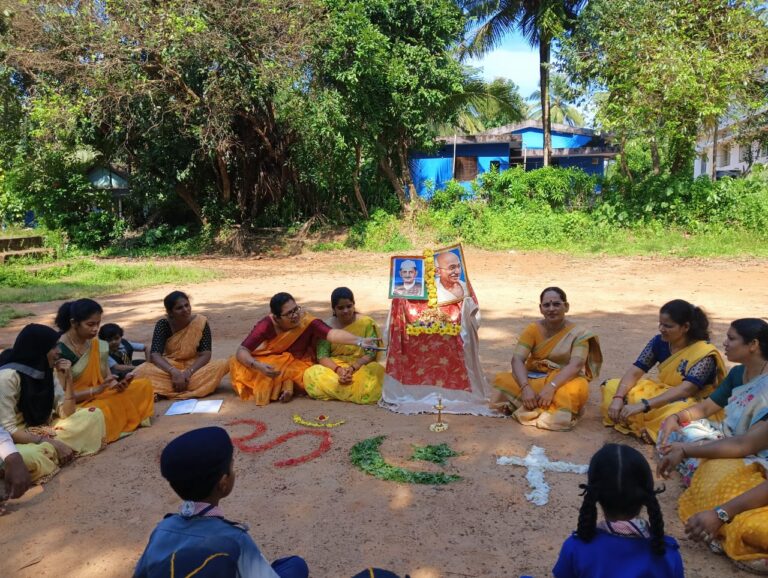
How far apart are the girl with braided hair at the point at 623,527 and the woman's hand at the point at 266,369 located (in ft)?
12.7

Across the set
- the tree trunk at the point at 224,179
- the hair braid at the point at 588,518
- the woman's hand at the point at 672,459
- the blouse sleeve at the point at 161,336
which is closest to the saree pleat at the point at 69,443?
the blouse sleeve at the point at 161,336

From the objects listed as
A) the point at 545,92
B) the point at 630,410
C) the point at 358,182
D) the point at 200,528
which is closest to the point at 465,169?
the point at 545,92

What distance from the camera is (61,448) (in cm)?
434

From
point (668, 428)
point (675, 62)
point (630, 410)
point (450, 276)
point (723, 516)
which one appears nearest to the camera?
point (723, 516)

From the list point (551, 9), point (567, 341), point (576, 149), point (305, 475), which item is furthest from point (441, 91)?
point (305, 475)

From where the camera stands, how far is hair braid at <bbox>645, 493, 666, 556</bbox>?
2.14 m

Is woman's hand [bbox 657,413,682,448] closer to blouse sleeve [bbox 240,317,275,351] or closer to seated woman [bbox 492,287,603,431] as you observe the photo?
seated woman [bbox 492,287,603,431]

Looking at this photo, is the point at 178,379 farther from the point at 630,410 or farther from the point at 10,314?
the point at 10,314

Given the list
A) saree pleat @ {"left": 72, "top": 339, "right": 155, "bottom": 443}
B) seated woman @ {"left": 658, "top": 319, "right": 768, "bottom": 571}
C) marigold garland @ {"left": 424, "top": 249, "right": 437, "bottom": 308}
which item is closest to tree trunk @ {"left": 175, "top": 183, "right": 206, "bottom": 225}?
saree pleat @ {"left": 72, "top": 339, "right": 155, "bottom": 443}

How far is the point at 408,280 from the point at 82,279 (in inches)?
461

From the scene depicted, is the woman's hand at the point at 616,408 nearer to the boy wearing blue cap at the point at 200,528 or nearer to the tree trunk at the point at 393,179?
the boy wearing blue cap at the point at 200,528

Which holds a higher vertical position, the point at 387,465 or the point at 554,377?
the point at 554,377

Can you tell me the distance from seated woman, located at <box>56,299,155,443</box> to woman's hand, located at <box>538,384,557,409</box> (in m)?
3.25

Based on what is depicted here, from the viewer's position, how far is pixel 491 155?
24359 mm
